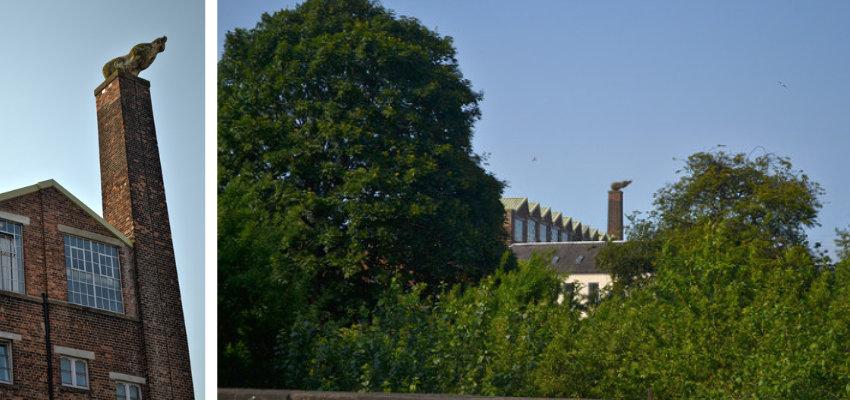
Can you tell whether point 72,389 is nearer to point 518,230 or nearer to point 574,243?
point 518,230

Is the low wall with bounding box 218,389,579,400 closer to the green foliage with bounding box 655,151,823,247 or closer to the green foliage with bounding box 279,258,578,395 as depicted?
the green foliage with bounding box 279,258,578,395

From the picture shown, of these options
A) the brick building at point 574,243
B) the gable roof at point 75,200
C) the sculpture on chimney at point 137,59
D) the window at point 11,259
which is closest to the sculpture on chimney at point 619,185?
the brick building at point 574,243

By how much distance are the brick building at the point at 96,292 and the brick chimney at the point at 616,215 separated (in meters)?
7.87

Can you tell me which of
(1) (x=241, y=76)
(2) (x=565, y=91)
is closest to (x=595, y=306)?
(2) (x=565, y=91)

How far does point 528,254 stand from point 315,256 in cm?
164

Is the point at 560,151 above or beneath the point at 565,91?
beneath

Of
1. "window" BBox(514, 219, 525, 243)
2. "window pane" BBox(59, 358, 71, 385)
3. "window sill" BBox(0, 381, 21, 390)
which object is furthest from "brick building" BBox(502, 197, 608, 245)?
"window pane" BBox(59, 358, 71, 385)

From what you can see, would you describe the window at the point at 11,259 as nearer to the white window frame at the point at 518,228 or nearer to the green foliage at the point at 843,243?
the white window frame at the point at 518,228

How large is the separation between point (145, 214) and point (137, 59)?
8.57 ft

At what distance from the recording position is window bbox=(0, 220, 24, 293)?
11.3m

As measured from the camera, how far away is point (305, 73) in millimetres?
6746

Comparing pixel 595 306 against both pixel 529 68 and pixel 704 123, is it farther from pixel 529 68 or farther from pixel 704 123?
pixel 529 68

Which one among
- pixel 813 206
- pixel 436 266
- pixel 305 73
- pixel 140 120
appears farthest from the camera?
pixel 140 120

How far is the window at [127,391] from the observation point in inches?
456
